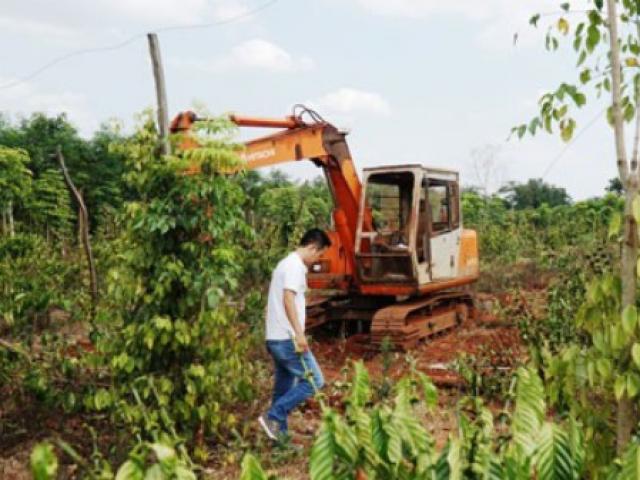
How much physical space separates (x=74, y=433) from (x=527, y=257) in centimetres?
1737

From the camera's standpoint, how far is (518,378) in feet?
6.88

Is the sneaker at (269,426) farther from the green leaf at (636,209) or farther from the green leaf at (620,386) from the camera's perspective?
the green leaf at (636,209)

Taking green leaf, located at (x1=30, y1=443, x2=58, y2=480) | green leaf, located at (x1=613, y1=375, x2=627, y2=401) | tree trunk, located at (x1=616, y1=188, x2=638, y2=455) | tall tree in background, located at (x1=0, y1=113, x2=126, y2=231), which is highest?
tall tree in background, located at (x1=0, y1=113, x2=126, y2=231)

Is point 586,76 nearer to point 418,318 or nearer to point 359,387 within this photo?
point 359,387

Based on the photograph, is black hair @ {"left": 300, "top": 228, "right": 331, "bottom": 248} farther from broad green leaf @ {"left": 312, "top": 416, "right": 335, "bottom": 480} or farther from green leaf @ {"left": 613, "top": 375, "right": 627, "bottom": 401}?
broad green leaf @ {"left": 312, "top": 416, "right": 335, "bottom": 480}

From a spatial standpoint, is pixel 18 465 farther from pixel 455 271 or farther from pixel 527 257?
pixel 527 257

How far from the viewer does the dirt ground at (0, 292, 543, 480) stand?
5.89 m

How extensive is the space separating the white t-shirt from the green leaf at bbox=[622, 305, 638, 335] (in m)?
4.00

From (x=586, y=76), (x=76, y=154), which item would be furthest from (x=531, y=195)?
(x=586, y=76)

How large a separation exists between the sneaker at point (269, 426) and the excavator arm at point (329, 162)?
14.8 feet

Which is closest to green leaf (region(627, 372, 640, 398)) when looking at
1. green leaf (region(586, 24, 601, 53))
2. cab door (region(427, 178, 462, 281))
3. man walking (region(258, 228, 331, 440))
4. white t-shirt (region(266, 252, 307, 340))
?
green leaf (region(586, 24, 601, 53))

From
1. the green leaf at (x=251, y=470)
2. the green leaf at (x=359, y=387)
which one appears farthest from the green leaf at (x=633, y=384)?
the green leaf at (x=251, y=470)

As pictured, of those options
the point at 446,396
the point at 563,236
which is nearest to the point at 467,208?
the point at 563,236

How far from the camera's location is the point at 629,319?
8.83ft
